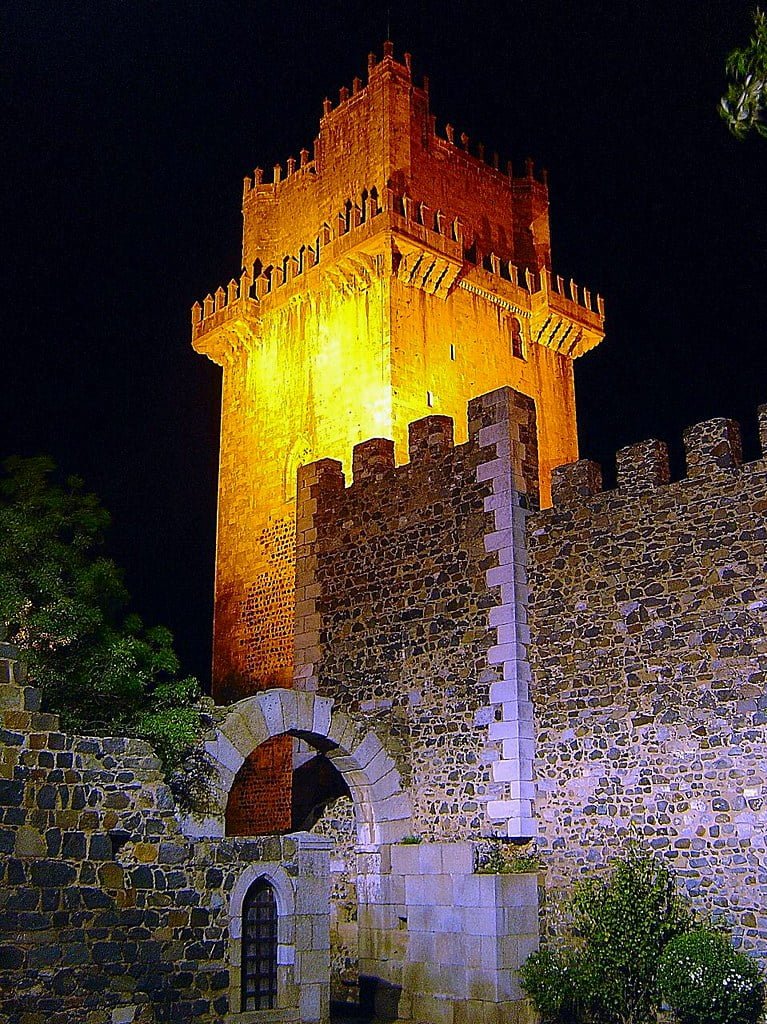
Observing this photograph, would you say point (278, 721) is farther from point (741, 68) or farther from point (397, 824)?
point (741, 68)

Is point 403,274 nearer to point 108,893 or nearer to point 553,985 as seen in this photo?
point 553,985

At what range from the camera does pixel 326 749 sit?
14797mm

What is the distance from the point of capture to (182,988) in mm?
10836

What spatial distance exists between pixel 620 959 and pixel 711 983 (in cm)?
112

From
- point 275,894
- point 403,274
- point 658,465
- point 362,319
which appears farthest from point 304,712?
point 403,274

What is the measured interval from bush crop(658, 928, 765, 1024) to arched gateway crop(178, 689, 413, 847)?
167 inches

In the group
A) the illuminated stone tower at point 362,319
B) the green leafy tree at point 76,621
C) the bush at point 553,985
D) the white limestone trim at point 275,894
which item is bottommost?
the bush at point 553,985

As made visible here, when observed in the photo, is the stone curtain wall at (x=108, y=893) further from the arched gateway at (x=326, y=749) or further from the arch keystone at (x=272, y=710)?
the arch keystone at (x=272, y=710)

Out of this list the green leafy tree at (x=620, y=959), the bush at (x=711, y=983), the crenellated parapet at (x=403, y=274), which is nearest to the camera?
the bush at (x=711, y=983)

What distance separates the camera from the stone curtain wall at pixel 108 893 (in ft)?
32.7

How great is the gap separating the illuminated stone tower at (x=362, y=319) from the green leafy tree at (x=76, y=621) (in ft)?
20.5

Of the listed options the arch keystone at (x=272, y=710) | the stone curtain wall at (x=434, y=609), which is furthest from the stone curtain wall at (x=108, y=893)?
the stone curtain wall at (x=434, y=609)

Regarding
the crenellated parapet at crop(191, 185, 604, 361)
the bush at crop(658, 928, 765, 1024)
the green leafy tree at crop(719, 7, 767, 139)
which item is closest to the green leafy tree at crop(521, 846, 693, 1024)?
the bush at crop(658, 928, 765, 1024)

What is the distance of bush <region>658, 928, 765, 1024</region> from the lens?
10969 millimetres
